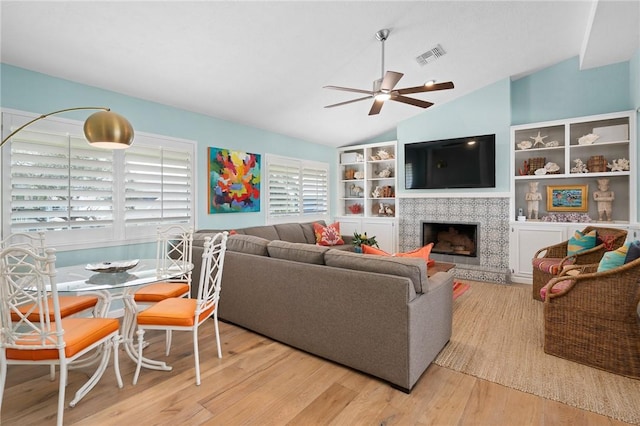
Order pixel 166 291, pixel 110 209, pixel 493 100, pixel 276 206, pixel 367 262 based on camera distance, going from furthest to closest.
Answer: pixel 276 206 → pixel 493 100 → pixel 110 209 → pixel 166 291 → pixel 367 262

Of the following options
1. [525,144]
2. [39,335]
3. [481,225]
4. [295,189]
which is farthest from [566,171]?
[39,335]

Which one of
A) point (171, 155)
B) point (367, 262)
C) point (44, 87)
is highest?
point (44, 87)

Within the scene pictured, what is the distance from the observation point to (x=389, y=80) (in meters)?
2.97

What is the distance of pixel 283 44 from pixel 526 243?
14.3 ft

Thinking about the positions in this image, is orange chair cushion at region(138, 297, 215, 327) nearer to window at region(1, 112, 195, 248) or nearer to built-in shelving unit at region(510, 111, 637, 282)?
window at region(1, 112, 195, 248)

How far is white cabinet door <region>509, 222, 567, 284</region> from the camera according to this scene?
14.7 feet

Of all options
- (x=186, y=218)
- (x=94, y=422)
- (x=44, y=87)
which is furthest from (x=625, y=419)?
(x=44, y=87)

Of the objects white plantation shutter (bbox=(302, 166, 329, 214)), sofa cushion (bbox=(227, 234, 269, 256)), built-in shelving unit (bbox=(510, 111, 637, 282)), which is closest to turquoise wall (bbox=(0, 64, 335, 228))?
white plantation shutter (bbox=(302, 166, 329, 214))

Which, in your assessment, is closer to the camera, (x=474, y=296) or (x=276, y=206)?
(x=474, y=296)

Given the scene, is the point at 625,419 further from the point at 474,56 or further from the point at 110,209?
the point at 110,209

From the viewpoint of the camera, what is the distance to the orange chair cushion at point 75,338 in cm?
166

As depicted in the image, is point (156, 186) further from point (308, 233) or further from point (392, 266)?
point (392, 266)

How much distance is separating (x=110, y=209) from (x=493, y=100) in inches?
220

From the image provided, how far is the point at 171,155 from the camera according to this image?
3996 mm
